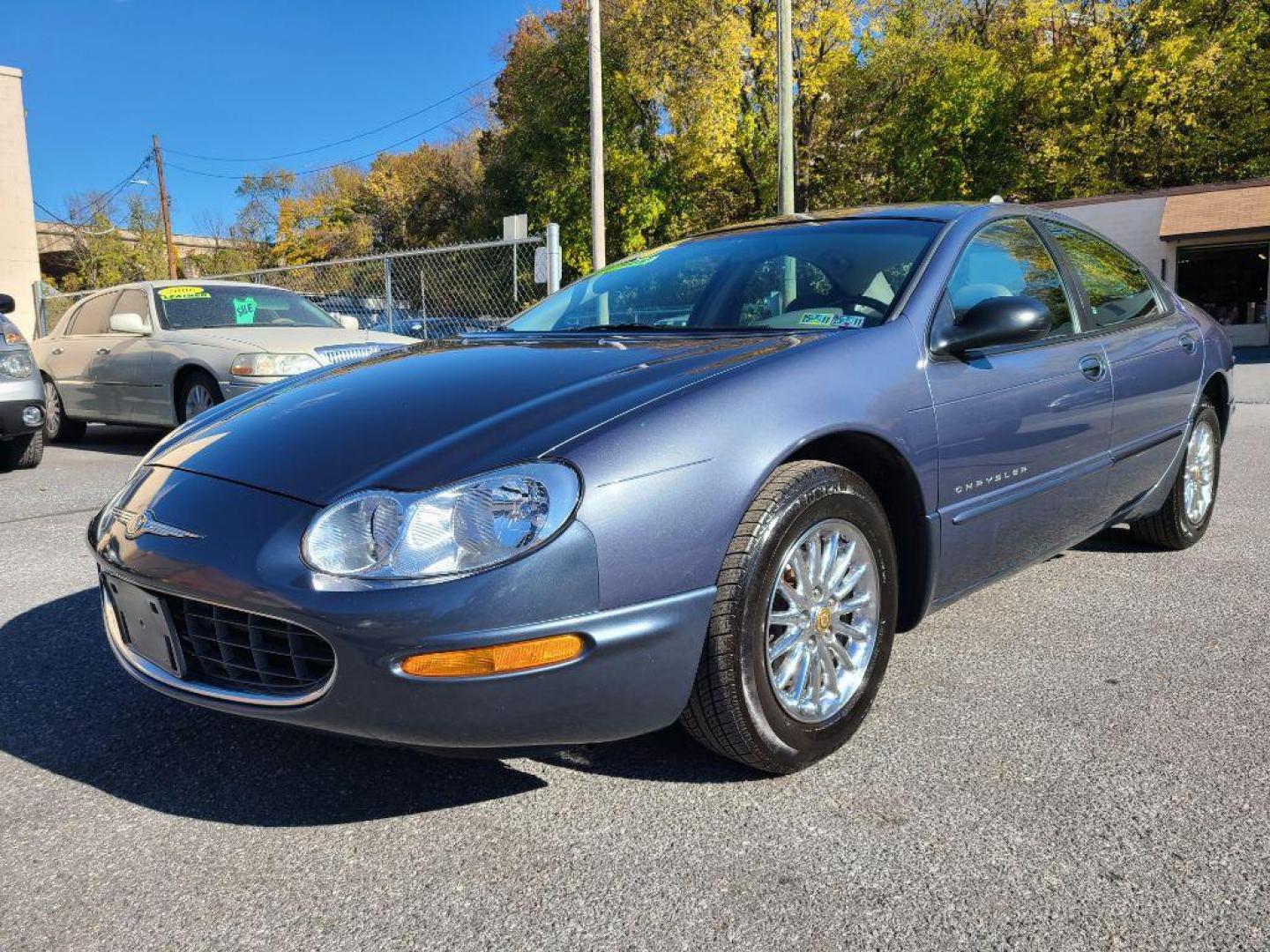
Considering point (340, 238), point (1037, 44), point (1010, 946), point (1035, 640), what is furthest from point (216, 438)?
point (340, 238)

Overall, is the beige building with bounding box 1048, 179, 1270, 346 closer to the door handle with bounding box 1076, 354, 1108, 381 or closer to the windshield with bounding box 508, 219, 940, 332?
the door handle with bounding box 1076, 354, 1108, 381

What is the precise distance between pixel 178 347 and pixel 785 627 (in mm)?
6669

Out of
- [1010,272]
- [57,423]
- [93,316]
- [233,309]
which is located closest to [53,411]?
[57,423]

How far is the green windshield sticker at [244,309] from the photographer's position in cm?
810

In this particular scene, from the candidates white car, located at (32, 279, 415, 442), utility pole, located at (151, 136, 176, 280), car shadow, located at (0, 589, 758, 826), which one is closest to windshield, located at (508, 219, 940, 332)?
car shadow, located at (0, 589, 758, 826)

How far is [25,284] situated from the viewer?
2328cm

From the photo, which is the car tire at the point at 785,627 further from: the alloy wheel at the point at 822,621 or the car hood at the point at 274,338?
the car hood at the point at 274,338

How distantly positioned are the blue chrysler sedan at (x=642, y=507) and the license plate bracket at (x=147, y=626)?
1 cm

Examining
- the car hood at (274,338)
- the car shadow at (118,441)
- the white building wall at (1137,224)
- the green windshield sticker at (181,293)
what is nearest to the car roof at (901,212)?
the car hood at (274,338)

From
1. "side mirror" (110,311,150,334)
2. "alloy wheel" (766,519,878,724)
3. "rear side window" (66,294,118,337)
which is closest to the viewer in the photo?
"alloy wheel" (766,519,878,724)

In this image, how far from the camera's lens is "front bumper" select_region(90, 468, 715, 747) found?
72.7 inches

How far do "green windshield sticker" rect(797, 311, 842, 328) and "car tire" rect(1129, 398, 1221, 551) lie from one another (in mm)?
2084

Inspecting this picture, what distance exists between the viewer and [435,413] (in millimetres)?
2268

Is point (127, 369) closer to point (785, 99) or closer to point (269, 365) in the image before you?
point (269, 365)
